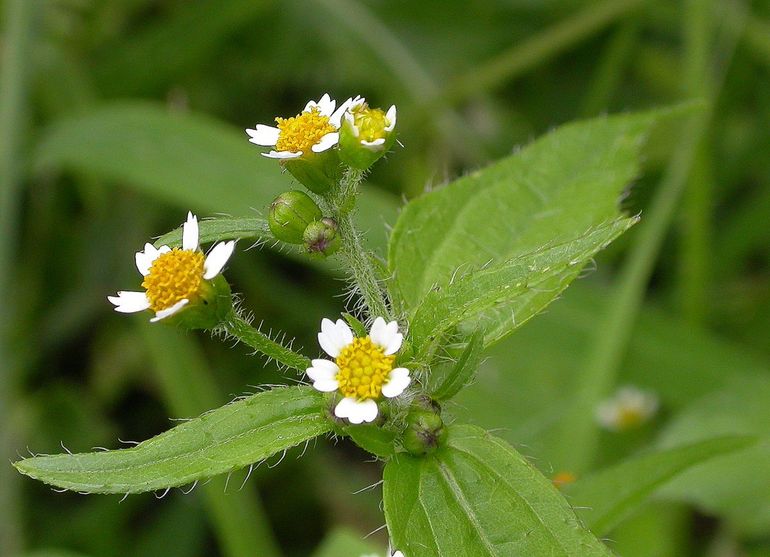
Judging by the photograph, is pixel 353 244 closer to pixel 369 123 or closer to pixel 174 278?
pixel 369 123

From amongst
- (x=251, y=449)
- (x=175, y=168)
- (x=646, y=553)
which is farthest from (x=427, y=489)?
(x=175, y=168)

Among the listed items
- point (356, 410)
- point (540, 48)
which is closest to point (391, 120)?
point (356, 410)

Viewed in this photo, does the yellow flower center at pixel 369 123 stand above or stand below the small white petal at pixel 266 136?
below

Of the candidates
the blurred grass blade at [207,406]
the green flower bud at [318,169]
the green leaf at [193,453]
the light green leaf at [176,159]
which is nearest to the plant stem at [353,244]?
the green flower bud at [318,169]

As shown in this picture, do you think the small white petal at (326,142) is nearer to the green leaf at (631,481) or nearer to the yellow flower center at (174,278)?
the yellow flower center at (174,278)

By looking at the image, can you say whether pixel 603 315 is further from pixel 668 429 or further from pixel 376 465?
pixel 376 465

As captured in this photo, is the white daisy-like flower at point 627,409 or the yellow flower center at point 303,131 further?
the white daisy-like flower at point 627,409

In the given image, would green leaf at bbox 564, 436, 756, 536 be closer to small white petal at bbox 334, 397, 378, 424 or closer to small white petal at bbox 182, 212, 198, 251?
small white petal at bbox 334, 397, 378, 424
